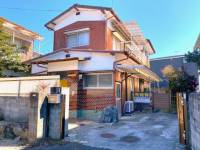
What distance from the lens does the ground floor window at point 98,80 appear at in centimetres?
1316

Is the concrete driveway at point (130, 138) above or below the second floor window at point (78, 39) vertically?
below

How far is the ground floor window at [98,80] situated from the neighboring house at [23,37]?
7.53 metres

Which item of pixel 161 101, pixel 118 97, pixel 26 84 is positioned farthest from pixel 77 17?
pixel 161 101

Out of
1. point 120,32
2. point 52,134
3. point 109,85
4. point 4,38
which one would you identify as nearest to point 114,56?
point 109,85

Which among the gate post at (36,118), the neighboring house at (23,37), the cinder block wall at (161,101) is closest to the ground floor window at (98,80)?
the cinder block wall at (161,101)

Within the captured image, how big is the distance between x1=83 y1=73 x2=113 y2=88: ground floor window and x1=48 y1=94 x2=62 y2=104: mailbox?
18.5 feet

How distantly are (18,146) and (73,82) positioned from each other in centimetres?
691

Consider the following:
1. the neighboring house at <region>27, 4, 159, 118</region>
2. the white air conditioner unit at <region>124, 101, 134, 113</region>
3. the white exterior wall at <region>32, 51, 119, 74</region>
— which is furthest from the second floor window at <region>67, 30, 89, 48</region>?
the white air conditioner unit at <region>124, 101, 134, 113</region>

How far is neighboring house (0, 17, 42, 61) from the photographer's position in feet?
58.5

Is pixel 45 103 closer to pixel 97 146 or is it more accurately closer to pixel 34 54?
pixel 97 146

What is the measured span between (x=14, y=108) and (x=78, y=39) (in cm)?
959

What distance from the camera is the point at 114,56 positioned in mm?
13000

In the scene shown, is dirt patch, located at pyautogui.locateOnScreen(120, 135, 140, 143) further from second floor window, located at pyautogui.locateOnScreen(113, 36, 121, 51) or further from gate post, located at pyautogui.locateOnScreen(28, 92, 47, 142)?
second floor window, located at pyautogui.locateOnScreen(113, 36, 121, 51)

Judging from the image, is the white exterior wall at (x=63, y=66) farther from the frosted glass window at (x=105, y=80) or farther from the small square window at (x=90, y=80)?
the frosted glass window at (x=105, y=80)
